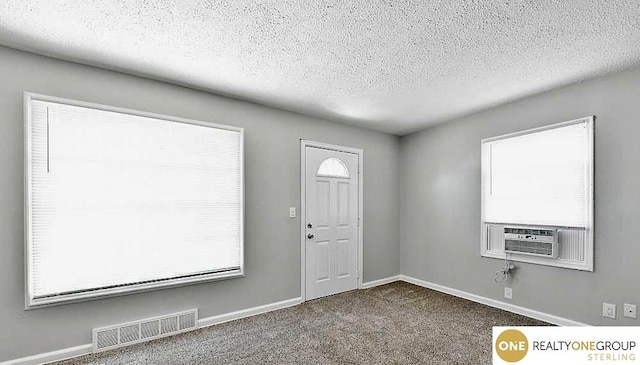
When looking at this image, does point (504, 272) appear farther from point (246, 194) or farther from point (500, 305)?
point (246, 194)

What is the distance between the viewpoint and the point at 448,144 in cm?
414

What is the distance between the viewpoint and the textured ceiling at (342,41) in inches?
70.0

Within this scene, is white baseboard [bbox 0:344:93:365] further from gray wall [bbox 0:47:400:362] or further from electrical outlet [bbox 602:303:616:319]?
electrical outlet [bbox 602:303:616:319]

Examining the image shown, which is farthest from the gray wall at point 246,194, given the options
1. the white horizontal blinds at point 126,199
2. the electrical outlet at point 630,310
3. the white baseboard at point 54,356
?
the electrical outlet at point 630,310

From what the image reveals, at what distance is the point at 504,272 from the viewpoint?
135 inches

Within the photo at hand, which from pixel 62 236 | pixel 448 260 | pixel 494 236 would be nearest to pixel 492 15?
pixel 494 236

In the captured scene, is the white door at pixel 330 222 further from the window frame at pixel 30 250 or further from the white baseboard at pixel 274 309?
the window frame at pixel 30 250

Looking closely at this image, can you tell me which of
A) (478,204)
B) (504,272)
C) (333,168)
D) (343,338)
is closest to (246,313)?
(343,338)

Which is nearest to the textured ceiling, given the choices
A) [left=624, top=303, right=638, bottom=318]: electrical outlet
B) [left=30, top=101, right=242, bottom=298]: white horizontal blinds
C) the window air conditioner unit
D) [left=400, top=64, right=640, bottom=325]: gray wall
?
[left=400, top=64, right=640, bottom=325]: gray wall

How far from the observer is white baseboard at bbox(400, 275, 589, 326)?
9.61ft

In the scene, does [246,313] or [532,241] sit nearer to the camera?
[532,241]

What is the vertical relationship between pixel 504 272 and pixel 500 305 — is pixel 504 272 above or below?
above

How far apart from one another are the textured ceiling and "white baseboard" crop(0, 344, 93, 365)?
2.31m

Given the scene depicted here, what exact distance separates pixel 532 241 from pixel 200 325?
3506mm
